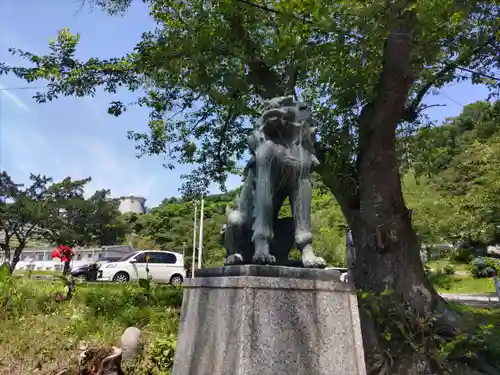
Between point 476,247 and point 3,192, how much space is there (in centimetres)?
3171

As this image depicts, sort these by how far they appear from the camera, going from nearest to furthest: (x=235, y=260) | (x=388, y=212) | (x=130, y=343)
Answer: (x=235, y=260), (x=130, y=343), (x=388, y=212)

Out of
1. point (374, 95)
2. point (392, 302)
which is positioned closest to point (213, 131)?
point (374, 95)

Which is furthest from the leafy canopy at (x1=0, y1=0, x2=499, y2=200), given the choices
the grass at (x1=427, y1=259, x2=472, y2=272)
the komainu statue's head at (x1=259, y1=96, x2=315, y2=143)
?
the grass at (x1=427, y1=259, x2=472, y2=272)

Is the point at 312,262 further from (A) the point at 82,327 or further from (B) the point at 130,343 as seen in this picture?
(A) the point at 82,327

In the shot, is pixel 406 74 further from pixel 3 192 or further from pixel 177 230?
pixel 177 230

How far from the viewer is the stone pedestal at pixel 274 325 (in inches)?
114

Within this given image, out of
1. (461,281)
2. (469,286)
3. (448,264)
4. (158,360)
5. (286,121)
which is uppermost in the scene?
(448,264)

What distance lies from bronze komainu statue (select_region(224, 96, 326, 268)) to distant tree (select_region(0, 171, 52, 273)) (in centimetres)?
2329

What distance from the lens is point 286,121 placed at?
3.77 metres

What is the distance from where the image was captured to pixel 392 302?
6328 millimetres

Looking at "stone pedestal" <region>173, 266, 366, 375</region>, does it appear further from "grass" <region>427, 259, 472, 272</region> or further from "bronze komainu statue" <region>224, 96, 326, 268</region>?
"grass" <region>427, 259, 472, 272</region>

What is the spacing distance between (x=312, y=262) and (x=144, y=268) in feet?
53.0

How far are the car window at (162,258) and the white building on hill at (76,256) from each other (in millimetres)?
6986

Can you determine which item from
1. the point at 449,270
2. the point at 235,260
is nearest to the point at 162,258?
the point at 235,260
